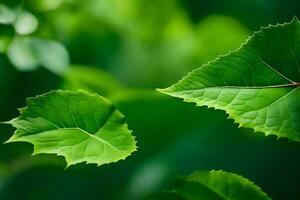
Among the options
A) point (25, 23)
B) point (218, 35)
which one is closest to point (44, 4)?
point (25, 23)

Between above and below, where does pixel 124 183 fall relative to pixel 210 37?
below

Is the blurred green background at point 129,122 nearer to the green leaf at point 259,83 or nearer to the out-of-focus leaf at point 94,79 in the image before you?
the out-of-focus leaf at point 94,79

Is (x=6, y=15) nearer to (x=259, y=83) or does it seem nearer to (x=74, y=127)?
(x=74, y=127)

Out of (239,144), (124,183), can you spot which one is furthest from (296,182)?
(124,183)

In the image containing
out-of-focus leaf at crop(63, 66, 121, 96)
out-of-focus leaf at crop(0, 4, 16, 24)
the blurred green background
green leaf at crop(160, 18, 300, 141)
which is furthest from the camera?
out-of-focus leaf at crop(63, 66, 121, 96)

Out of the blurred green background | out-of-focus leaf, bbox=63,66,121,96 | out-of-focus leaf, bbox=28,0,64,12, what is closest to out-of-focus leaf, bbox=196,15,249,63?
the blurred green background

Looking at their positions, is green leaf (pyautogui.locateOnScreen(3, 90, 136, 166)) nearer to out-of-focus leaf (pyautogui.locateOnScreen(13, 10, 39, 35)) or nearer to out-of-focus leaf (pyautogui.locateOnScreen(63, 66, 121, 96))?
out-of-focus leaf (pyautogui.locateOnScreen(13, 10, 39, 35))

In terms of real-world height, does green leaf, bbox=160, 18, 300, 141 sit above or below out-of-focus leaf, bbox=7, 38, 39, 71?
above

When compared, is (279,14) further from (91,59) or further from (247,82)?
(247,82)
